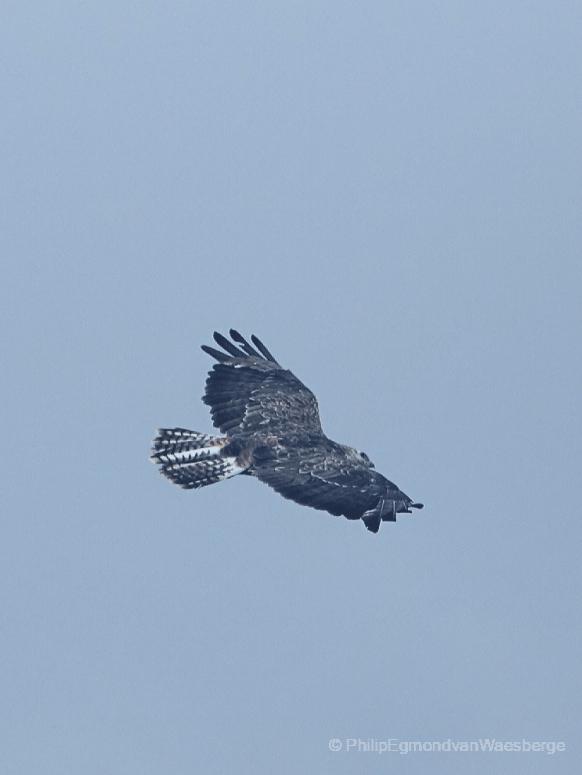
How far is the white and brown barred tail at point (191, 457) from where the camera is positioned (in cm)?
5628

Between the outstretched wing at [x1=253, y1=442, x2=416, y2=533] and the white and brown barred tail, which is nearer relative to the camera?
the outstretched wing at [x1=253, y1=442, x2=416, y2=533]

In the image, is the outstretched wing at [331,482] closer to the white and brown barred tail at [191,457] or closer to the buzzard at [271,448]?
the buzzard at [271,448]

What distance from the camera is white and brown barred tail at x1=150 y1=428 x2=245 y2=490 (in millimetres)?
56281

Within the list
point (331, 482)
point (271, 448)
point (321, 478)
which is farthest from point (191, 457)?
point (331, 482)

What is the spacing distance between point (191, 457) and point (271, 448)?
8.12 feet

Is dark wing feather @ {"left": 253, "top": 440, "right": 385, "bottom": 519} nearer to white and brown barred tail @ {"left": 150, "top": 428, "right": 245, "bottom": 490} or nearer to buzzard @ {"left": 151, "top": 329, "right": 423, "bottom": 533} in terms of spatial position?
buzzard @ {"left": 151, "top": 329, "right": 423, "bottom": 533}

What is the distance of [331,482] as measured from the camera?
53.0 m

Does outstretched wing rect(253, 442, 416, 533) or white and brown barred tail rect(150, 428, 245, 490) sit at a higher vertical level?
white and brown barred tail rect(150, 428, 245, 490)

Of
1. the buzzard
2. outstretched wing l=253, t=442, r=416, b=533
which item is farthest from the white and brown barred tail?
outstretched wing l=253, t=442, r=416, b=533

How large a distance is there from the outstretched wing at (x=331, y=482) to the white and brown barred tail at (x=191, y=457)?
3.95 feet

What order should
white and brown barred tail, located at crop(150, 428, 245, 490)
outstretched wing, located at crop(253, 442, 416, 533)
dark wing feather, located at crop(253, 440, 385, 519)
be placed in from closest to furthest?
outstretched wing, located at crop(253, 442, 416, 533) < dark wing feather, located at crop(253, 440, 385, 519) < white and brown barred tail, located at crop(150, 428, 245, 490)

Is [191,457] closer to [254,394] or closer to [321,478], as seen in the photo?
[254,394]

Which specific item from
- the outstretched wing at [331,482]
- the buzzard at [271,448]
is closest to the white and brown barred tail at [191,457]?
the buzzard at [271,448]

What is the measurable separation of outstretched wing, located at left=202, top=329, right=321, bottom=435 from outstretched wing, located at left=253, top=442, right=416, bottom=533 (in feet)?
5.79
